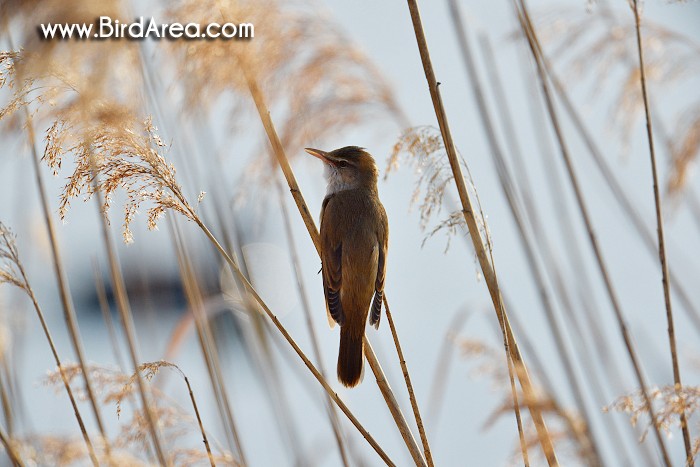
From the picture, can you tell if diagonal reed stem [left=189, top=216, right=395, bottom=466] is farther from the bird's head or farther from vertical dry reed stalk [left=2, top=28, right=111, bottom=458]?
the bird's head

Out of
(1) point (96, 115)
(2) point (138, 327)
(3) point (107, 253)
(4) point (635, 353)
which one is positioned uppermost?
(1) point (96, 115)

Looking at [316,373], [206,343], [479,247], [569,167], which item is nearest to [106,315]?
→ [206,343]

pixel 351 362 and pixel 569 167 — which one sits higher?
pixel 569 167

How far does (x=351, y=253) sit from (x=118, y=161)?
1323mm

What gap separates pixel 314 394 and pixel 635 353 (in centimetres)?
124

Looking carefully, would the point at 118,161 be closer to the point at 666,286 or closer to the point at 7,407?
the point at 7,407

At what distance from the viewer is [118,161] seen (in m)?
2.28

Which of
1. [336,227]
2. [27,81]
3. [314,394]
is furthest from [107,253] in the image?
[336,227]

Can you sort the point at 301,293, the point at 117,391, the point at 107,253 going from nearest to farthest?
1. the point at 107,253
2. the point at 117,391
3. the point at 301,293

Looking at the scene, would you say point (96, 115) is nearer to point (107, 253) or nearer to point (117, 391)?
point (107, 253)

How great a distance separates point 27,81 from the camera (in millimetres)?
2283

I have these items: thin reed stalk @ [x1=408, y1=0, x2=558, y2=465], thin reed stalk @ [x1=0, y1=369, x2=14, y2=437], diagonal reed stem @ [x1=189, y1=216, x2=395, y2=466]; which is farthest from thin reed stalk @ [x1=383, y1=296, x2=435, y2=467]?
thin reed stalk @ [x1=0, y1=369, x2=14, y2=437]

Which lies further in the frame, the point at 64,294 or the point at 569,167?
the point at 569,167

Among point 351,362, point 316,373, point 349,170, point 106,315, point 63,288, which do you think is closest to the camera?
point 316,373
